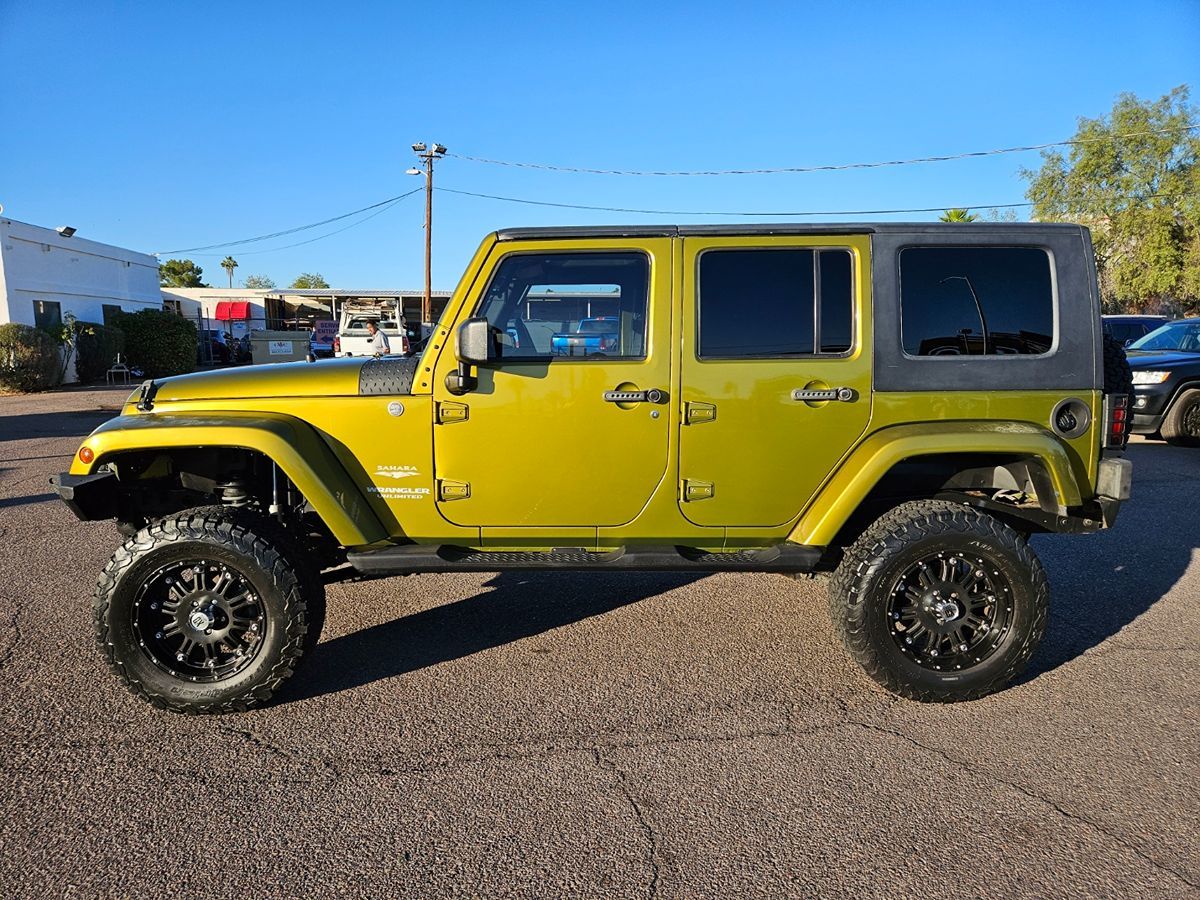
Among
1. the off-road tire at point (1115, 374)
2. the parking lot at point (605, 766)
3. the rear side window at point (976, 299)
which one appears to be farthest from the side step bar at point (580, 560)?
the off-road tire at point (1115, 374)

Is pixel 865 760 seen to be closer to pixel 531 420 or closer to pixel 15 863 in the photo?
pixel 531 420

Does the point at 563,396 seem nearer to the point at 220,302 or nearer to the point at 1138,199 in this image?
the point at 1138,199

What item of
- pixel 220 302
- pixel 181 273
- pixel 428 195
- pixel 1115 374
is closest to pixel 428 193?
pixel 428 195

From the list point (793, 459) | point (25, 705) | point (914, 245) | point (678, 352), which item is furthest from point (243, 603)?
point (914, 245)

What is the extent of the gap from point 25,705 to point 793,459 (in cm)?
355

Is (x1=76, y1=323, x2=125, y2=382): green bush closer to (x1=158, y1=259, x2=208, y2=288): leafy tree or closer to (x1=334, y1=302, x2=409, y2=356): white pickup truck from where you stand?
(x1=334, y1=302, x2=409, y2=356): white pickup truck

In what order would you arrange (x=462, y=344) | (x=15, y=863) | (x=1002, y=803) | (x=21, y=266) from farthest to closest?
(x=21, y=266) < (x=462, y=344) < (x=1002, y=803) < (x=15, y=863)

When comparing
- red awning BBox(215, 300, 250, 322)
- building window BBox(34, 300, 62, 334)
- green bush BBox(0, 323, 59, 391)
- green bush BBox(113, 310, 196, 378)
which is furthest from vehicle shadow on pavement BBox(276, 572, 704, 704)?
red awning BBox(215, 300, 250, 322)

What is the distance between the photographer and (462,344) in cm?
324

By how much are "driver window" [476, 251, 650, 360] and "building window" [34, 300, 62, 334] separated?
77.3 ft

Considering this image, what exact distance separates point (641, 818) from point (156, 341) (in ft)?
88.9

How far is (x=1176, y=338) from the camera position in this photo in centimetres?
1105

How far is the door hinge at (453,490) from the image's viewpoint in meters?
3.45

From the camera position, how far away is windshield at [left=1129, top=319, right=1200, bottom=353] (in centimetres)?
1079
